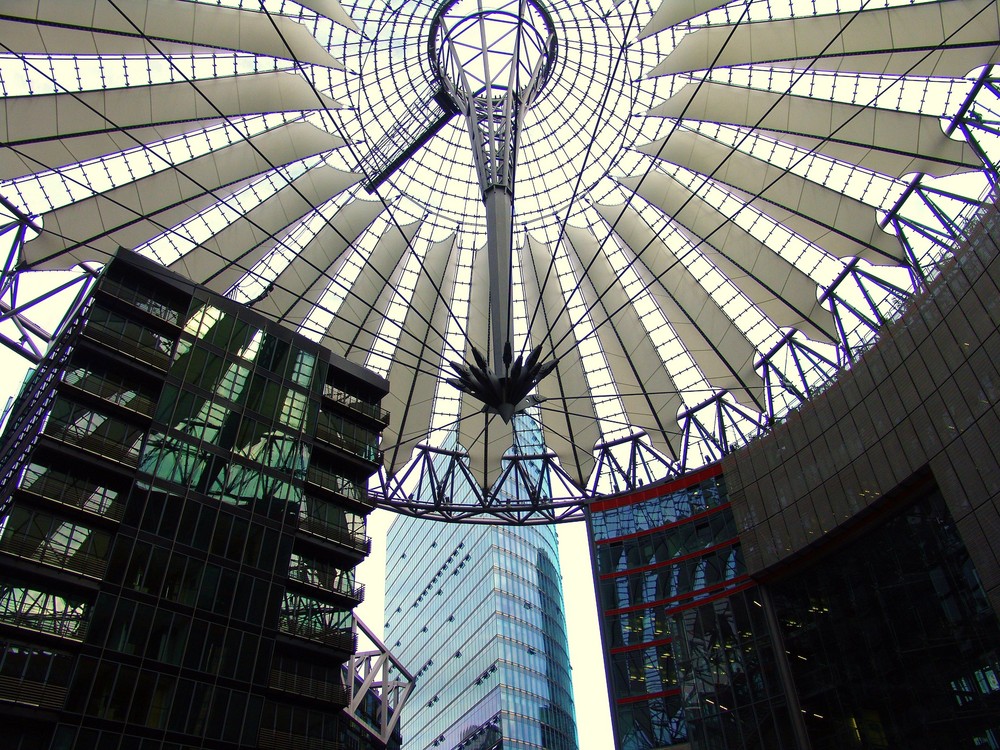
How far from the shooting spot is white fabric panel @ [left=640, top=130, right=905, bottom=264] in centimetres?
3450

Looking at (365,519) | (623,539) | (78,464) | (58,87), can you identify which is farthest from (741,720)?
(58,87)

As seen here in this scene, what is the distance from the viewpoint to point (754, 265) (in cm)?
3753

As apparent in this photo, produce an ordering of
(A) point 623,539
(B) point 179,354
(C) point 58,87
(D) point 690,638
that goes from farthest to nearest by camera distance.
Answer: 1. (A) point 623,539
2. (D) point 690,638
3. (B) point 179,354
4. (C) point 58,87

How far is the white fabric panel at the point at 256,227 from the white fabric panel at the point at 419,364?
21.8ft

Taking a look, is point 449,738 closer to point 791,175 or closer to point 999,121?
point 791,175

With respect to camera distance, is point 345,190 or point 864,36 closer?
point 864,36

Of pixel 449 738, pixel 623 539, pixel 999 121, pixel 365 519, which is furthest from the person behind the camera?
pixel 449 738

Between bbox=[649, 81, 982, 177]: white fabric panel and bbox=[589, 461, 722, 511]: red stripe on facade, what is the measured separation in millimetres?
18444

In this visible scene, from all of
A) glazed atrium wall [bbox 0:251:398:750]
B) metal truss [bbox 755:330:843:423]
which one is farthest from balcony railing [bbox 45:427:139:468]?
metal truss [bbox 755:330:843:423]

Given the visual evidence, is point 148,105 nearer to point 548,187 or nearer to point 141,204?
point 141,204

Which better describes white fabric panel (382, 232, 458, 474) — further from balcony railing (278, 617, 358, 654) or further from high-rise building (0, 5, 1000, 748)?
balcony railing (278, 617, 358, 654)

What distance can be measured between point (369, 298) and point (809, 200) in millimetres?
20305

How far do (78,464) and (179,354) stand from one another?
616cm

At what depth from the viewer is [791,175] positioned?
35.0 meters
